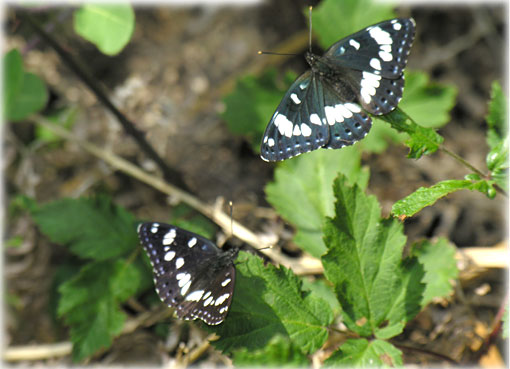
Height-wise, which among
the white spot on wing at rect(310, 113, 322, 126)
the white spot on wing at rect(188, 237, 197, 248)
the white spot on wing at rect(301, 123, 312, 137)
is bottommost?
the white spot on wing at rect(188, 237, 197, 248)

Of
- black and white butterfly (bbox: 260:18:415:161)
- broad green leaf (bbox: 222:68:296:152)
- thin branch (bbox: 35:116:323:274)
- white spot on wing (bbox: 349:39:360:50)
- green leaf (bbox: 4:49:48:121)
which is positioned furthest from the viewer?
broad green leaf (bbox: 222:68:296:152)

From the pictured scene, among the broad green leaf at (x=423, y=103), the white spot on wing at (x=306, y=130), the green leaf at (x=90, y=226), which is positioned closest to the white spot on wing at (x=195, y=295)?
the green leaf at (x=90, y=226)

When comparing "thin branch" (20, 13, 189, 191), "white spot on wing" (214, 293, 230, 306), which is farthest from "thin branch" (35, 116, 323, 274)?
"white spot on wing" (214, 293, 230, 306)

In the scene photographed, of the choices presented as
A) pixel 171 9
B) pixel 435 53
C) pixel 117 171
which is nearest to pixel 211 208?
pixel 117 171

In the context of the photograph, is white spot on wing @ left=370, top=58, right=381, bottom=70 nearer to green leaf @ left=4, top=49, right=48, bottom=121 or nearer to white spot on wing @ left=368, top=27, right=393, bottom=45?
white spot on wing @ left=368, top=27, right=393, bottom=45

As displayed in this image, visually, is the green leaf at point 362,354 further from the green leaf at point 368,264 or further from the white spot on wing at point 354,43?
the white spot on wing at point 354,43

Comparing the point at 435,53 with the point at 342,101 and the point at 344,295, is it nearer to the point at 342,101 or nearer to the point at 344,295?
the point at 342,101

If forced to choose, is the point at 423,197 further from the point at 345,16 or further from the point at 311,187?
the point at 345,16
